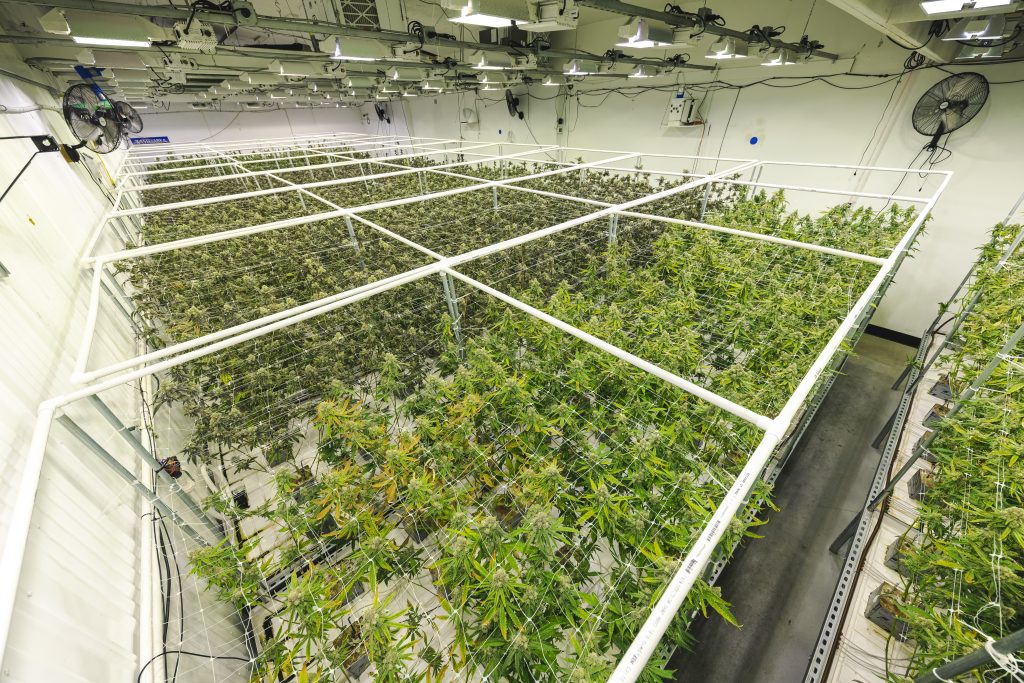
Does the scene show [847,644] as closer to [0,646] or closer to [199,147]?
[0,646]

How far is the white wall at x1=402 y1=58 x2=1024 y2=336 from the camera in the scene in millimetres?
3982

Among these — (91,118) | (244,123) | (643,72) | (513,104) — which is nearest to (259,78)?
(91,118)

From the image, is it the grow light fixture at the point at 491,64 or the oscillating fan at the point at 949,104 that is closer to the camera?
the oscillating fan at the point at 949,104

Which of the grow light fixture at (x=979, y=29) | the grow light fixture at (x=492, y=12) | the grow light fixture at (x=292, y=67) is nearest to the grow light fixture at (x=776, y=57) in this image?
the grow light fixture at (x=979, y=29)

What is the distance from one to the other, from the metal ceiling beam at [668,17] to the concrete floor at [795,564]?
408cm

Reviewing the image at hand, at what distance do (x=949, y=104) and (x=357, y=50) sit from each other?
21.1 ft

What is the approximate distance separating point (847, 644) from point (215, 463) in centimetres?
342

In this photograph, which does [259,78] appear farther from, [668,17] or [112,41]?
[668,17]

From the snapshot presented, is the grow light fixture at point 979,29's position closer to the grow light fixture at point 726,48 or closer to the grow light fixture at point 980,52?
the grow light fixture at point 980,52

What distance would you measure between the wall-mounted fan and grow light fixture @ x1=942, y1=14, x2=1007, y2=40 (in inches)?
339

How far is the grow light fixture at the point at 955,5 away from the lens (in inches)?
86.9

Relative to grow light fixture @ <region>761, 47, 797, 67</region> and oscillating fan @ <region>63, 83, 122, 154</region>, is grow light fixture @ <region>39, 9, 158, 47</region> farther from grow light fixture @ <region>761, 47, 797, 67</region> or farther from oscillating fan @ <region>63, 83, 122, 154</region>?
grow light fixture @ <region>761, 47, 797, 67</region>

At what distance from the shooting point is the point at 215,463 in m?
2.09

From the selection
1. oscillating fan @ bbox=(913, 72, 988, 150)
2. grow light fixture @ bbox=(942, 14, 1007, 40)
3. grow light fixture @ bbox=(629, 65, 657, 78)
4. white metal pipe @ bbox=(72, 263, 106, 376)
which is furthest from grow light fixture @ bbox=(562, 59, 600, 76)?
white metal pipe @ bbox=(72, 263, 106, 376)
